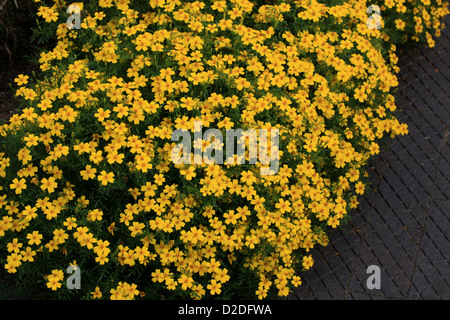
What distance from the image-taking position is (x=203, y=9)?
542 cm

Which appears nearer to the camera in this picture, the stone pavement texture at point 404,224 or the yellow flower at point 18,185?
the yellow flower at point 18,185

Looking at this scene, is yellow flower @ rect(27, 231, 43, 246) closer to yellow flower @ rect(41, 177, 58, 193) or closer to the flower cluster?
the flower cluster

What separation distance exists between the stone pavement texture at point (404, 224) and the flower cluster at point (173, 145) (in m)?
0.34

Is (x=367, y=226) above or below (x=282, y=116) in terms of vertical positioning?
below

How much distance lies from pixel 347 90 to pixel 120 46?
204 cm

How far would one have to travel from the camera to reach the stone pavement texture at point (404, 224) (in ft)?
17.6

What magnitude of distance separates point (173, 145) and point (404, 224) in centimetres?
251

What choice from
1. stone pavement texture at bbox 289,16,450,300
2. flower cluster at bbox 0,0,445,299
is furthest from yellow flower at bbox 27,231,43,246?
stone pavement texture at bbox 289,16,450,300

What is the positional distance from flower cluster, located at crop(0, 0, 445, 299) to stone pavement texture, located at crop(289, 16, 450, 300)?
0.34m

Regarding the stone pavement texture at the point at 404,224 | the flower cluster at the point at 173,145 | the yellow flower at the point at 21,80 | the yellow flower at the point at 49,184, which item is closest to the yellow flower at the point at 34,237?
the flower cluster at the point at 173,145

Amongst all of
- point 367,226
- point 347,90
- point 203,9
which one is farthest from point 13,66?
point 367,226

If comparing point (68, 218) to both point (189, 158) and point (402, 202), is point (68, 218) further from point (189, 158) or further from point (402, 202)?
point (402, 202)

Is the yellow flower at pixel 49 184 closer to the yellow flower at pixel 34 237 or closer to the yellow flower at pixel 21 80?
the yellow flower at pixel 34 237

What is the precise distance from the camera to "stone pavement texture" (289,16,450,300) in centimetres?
536
